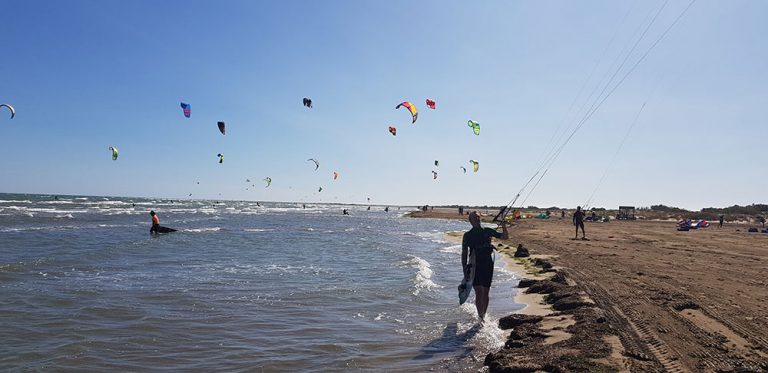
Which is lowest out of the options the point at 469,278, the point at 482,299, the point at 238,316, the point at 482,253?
the point at 238,316

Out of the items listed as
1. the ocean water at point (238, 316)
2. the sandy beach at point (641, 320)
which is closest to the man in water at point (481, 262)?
the ocean water at point (238, 316)

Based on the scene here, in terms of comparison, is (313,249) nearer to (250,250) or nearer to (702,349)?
(250,250)

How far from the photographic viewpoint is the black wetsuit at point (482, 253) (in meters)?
7.49

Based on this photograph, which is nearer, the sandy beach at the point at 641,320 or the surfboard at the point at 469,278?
the sandy beach at the point at 641,320

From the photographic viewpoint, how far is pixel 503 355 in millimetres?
5258

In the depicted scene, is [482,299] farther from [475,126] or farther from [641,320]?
[475,126]

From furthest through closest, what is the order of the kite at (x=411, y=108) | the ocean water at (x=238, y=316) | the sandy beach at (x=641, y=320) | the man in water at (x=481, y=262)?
1. the kite at (x=411, y=108)
2. the man in water at (x=481, y=262)
3. the ocean water at (x=238, y=316)
4. the sandy beach at (x=641, y=320)

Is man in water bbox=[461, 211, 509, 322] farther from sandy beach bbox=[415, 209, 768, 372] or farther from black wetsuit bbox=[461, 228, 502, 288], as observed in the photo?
sandy beach bbox=[415, 209, 768, 372]

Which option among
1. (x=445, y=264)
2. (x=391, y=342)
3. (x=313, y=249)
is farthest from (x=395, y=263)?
(x=391, y=342)

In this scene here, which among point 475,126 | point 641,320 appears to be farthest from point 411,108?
point 641,320

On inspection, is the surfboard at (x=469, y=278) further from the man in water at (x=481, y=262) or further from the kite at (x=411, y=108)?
the kite at (x=411, y=108)

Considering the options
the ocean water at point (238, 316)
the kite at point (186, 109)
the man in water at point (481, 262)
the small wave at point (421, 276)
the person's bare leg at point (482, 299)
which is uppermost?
the kite at point (186, 109)

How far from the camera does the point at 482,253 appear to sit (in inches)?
296

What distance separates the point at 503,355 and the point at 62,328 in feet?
19.9
